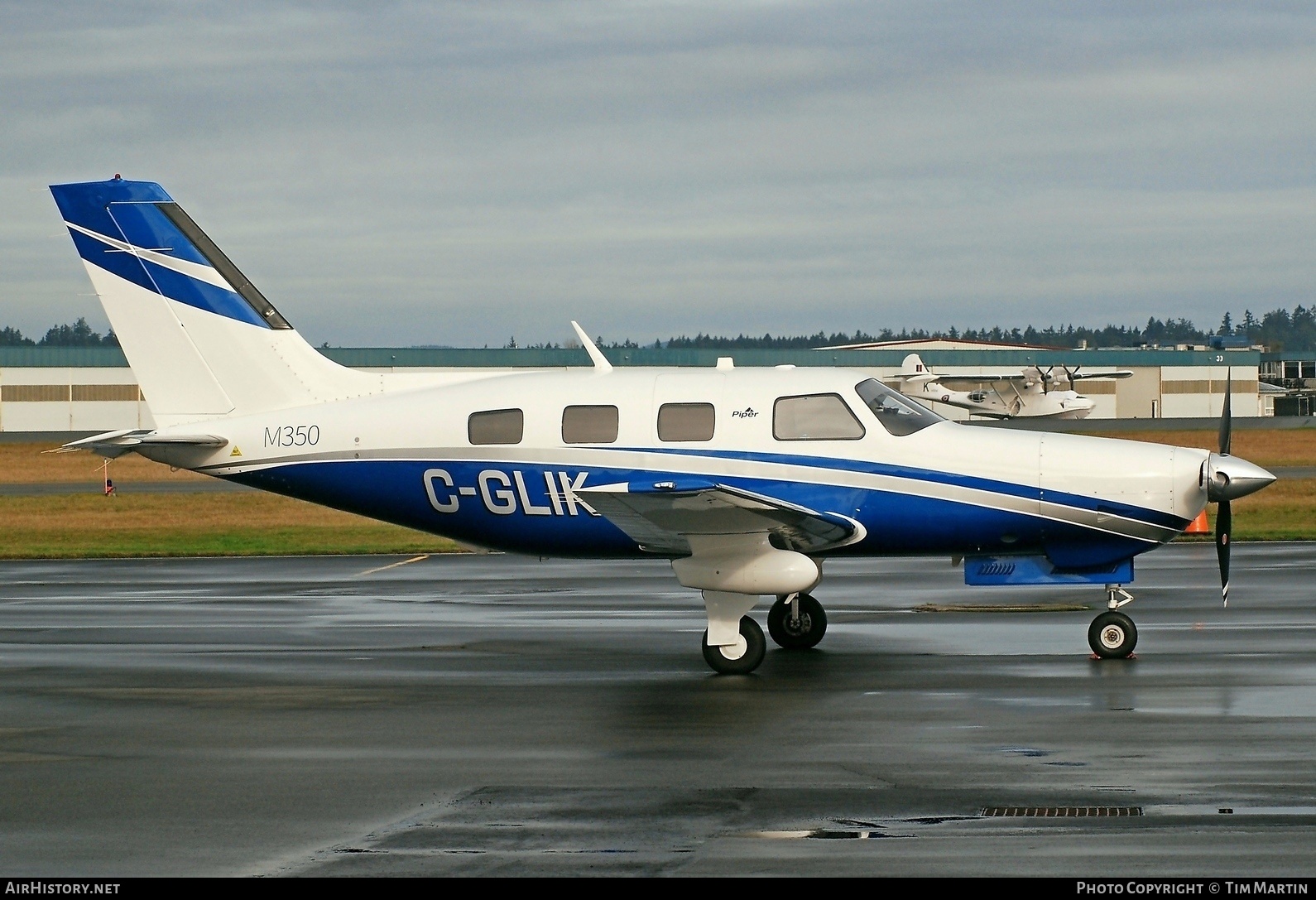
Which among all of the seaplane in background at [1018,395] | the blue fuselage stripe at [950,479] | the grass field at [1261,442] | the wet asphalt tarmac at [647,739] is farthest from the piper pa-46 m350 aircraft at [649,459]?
the seaplane in background at [1018,395]

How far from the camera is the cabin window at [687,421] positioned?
14164 mm

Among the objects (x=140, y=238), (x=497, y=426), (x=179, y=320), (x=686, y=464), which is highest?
(x=140, y=238)

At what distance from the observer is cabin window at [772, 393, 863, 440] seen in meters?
14.0

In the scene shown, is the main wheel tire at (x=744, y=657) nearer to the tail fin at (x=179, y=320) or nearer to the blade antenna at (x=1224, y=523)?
the blade antenna at (x=1224, y=523)

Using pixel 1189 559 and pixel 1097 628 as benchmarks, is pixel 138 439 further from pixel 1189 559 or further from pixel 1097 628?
pixel 1189 559

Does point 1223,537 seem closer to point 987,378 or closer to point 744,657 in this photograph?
point 744,657

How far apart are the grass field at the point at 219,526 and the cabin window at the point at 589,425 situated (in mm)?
12636

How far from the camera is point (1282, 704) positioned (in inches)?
440

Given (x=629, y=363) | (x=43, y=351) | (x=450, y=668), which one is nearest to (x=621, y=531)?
(x=450, y=668)

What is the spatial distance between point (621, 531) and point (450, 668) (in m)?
2.02

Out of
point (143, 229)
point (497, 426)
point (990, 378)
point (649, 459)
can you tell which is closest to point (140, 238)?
point (143, 229)

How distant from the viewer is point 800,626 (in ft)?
49.3

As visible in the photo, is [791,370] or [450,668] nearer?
[450,668]

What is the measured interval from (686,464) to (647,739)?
405 centimetres
